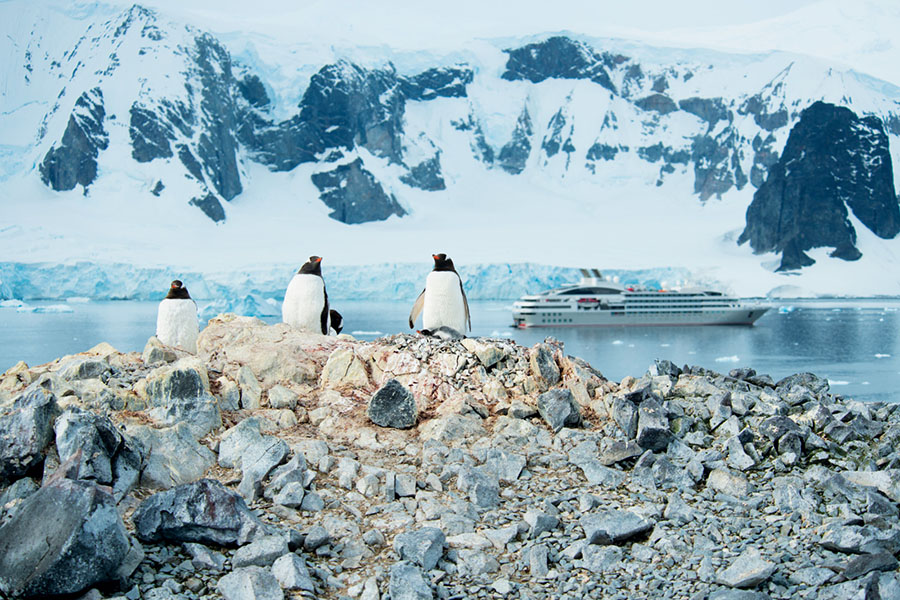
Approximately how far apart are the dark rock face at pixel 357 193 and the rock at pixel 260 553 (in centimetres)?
13366

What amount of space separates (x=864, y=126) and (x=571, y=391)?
142902mm

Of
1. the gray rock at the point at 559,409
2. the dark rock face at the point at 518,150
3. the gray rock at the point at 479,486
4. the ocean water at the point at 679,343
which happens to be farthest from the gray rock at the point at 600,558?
the dark rock face at the point at 518,150

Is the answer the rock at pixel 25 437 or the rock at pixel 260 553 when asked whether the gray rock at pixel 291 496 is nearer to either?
the rock at pixel 260 553

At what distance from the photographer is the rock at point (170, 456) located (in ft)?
15.6

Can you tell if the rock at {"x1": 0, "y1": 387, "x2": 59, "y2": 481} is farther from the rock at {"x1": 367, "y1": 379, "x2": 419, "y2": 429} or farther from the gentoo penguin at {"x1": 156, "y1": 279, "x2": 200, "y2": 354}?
the gentoo penguin at {"x1": 156, "y1": 279, "x2": 200, "y2": 354}

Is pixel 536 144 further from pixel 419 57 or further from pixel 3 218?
pixel 3 218

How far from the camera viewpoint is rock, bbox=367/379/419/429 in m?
5.99

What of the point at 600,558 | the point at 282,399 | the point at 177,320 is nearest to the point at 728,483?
the point at 600,558

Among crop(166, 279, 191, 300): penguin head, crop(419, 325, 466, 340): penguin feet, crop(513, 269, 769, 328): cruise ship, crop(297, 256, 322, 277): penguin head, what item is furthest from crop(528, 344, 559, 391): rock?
crop(513, 269, 769, 328): cruise ship

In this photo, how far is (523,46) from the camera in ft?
484

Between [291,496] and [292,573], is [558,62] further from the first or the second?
[292,573]

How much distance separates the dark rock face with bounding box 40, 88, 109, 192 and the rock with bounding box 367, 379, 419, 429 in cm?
10814

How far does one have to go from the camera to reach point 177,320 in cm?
905

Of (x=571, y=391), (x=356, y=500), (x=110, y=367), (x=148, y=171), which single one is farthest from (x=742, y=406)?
(x=148, y=171)
